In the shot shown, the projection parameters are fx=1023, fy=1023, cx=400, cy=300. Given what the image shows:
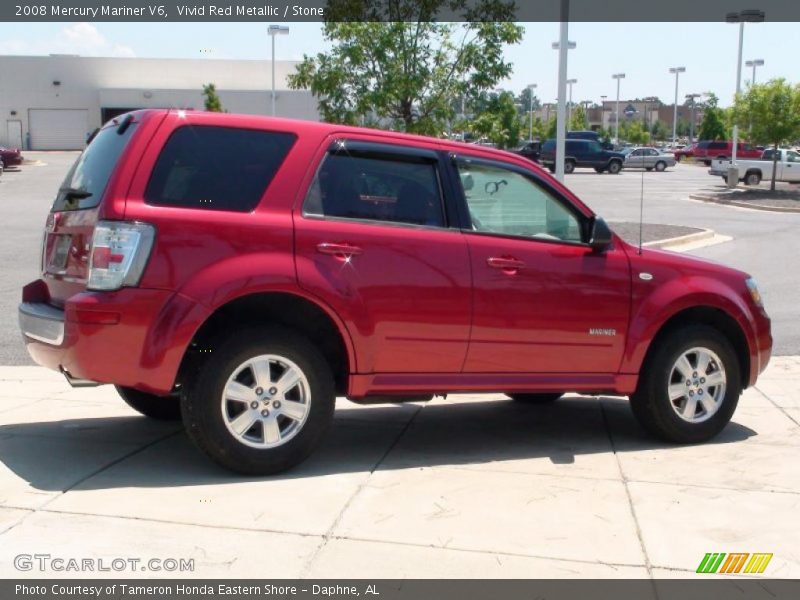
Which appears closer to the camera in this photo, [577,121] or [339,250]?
[339,250]

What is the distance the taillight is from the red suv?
0.01m

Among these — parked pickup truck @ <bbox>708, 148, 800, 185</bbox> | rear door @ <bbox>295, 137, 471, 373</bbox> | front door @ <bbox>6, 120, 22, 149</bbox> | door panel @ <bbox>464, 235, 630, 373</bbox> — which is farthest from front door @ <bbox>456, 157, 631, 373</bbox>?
front door @ <bbox>6, 120, 22, 149</bbox>

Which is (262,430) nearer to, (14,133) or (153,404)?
(153,404)

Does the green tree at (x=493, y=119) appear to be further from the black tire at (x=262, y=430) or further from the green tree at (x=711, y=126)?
the green tree at (x=711, y=126)

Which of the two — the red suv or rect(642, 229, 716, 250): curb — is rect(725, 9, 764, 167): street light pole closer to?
rect(642, 229, 716, 250): curb

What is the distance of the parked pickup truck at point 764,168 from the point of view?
44.2 m

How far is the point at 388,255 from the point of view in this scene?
580cm

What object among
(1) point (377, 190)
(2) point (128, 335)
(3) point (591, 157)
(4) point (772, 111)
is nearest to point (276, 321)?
(2) point (128, 335)

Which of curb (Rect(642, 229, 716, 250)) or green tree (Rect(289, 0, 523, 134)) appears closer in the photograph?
green tree (Rect(289, 0, 523, 134))

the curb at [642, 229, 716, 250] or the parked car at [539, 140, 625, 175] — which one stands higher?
the parked car at [539, 140, 625, 175]

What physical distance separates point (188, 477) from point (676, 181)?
49.4 meters

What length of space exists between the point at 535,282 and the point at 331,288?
1.33 m

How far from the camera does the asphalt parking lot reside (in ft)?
15.1
